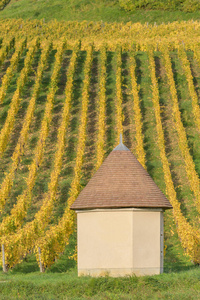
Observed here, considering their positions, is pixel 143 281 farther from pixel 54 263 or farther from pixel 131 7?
pixel 131 7

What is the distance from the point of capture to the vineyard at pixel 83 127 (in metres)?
29.2

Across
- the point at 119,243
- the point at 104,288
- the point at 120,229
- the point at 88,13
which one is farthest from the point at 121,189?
the point at 88,13

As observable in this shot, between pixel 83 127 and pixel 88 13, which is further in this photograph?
pixel 88 13

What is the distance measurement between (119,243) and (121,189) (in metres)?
1.96

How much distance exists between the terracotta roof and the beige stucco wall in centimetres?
29

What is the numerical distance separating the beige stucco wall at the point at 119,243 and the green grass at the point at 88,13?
60338 millimetres

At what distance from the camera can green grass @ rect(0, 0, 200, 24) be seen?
3113 inches

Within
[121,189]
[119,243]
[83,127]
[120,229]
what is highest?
[83,127]

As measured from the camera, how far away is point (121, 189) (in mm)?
20828

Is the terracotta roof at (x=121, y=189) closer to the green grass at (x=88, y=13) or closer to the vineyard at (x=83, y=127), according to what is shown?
the vineyard at (x=83, y=127)

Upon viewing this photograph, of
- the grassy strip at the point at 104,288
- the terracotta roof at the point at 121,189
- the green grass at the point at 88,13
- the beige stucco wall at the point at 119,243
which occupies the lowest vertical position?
the grassy strip at the point at 104,288

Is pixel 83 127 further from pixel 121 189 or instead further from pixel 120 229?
pixel 120 229

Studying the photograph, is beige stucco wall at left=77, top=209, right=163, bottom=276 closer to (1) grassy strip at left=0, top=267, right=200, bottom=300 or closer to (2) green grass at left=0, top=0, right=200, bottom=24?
(1) grassy strip at left=0, top=267, right=200, bottom=300

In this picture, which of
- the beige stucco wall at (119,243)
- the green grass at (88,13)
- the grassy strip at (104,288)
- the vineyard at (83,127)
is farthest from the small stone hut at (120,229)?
the green grass at (88,13)
